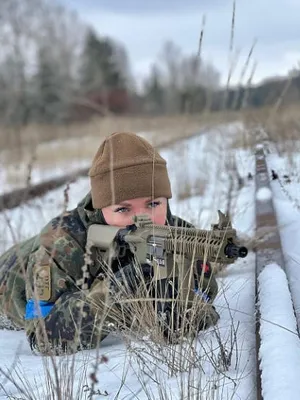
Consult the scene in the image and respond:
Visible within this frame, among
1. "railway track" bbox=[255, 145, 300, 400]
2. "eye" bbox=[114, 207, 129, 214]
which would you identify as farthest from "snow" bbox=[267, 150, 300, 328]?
"eye" bbox=[114, 207, 129, 214]

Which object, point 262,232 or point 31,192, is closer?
point 262,232

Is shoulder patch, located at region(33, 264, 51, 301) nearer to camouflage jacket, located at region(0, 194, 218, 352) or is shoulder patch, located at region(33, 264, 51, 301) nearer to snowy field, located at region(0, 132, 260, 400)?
camouflage jacket, located at region(0, 194, 218, 352)

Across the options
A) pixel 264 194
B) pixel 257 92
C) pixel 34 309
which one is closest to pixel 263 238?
pixel 264 194

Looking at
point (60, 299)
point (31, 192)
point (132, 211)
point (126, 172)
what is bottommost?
point (31, 192)

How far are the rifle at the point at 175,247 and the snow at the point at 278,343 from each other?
24 cm

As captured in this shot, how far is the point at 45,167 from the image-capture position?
→ 14.0 meters

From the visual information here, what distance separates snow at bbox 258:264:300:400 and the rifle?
0.79 feet

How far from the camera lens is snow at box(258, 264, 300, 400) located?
1.46 m

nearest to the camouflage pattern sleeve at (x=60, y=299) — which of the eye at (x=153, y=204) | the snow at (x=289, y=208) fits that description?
the eye at (x=153, y=204)

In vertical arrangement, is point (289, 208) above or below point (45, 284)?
below

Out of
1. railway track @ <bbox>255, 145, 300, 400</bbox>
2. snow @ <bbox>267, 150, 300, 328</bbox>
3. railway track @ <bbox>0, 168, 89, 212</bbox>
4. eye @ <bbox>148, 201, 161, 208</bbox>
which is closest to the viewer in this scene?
railway track @ <bbox>255, 145, 300, 400</bbox>

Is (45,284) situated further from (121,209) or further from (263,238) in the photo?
(263,238)

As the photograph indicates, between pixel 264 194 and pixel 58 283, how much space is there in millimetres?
2324

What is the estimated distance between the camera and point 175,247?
1.90m
